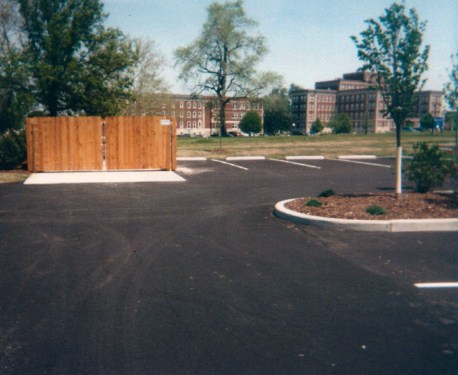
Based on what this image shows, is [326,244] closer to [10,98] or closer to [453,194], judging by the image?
[453,194]

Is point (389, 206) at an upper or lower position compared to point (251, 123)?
lower

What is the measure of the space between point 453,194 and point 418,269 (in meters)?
5.61

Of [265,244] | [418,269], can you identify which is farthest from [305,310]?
[265,244]

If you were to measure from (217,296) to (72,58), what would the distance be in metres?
19.1

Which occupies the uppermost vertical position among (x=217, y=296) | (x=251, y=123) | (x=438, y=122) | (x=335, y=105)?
(x=335, y=105)

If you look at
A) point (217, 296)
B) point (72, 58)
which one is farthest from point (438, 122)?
point (217, 296)

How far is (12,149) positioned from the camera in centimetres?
2044

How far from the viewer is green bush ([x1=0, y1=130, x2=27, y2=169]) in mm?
20328

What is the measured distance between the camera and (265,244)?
8.32m

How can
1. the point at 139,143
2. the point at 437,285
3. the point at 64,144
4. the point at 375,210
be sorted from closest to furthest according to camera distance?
1. the point at 437,285
2. the point at 375,210
3. the point at 64,144
4. the point at 139,143

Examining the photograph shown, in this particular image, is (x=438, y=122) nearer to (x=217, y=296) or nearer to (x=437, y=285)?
(x=437, y=285)

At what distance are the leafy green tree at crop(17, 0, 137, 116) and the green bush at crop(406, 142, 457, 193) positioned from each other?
14720 mm

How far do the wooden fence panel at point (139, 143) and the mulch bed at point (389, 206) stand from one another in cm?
982

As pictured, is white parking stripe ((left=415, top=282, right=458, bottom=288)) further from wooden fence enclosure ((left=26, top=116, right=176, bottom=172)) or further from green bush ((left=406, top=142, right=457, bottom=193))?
wooden fence enclosure ((left=26, top=116, right=176, bottom=172))
